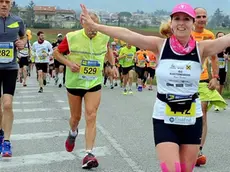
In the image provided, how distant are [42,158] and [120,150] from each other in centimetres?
124

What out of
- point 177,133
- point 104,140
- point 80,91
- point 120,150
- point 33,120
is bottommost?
point 33,120

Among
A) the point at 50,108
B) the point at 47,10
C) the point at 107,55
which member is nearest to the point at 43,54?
the point at 50,108

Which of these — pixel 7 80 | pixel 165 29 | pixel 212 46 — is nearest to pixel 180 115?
pixel 212 46

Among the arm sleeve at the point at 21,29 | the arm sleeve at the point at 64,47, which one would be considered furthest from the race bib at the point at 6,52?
the arm sleeve at the point at 64,47

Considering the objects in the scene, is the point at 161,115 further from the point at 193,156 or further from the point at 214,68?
the point at 214,68

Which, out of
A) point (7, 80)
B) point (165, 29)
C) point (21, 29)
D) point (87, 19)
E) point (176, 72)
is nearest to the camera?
point (176, 72)

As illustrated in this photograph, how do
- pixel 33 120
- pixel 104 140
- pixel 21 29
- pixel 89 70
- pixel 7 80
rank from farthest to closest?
pixel 33 120, pixel 104 140, pixel 21 29, pixel 7 80, pixel 89 70

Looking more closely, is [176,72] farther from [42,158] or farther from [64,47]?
[42,158]

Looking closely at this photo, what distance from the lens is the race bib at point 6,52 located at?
7488mm

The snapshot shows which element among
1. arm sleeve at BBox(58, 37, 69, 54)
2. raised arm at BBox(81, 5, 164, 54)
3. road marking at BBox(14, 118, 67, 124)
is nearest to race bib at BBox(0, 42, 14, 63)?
arm sleeve at BBox(58, 37, 69, 54)

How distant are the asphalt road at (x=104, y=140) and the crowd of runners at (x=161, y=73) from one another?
30 centimetres

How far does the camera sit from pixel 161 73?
16.6ft

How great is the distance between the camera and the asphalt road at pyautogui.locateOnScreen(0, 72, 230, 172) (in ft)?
23.6

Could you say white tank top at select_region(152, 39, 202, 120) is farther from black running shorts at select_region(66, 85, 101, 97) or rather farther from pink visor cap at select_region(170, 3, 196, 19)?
black running shorts at select_region(66, 85, 101, 97)
